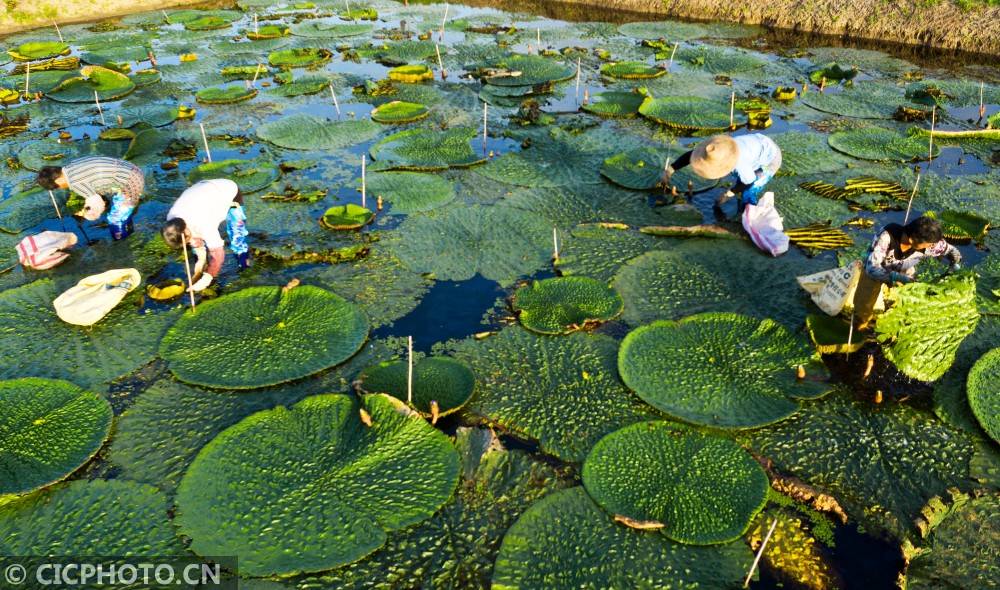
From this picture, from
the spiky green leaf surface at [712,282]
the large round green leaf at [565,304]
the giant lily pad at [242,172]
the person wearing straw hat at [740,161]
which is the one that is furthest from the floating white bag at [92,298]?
Result: the person wearing straw hat at [740,161]

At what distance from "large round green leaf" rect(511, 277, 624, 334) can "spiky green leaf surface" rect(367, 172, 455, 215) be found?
231cm

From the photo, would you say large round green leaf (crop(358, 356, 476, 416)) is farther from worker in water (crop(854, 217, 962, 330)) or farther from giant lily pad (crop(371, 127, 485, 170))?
giant lily pad (crop(371, 127, 485, 170))

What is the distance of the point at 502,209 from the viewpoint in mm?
6988

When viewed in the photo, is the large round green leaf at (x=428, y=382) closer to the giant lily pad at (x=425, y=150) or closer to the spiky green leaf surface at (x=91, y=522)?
the spiky green leaf surface at (x=91, y=522)

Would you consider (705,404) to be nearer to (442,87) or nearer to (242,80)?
(442,87)

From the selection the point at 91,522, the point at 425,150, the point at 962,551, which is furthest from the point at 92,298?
the point at 962,551

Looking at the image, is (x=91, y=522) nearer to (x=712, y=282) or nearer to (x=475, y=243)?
(x=475, y=243)

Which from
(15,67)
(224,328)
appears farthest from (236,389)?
(15,67)

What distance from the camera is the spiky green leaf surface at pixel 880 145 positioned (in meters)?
8.22

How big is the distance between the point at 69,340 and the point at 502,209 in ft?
15.1

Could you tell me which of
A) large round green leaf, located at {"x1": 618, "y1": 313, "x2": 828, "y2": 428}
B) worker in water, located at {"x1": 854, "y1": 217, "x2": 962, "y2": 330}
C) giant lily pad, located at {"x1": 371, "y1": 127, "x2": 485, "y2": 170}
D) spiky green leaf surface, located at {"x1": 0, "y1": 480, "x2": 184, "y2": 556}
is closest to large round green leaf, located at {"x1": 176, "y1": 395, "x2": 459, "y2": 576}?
spiky green leaf surface, located at {"x1": 0, "y1": 480, "x2": 184, "y2": 556}

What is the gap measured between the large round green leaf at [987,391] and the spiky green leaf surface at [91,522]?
5.47 meters

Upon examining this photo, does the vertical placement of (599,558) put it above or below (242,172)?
below

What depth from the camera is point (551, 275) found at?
19.4 ft
